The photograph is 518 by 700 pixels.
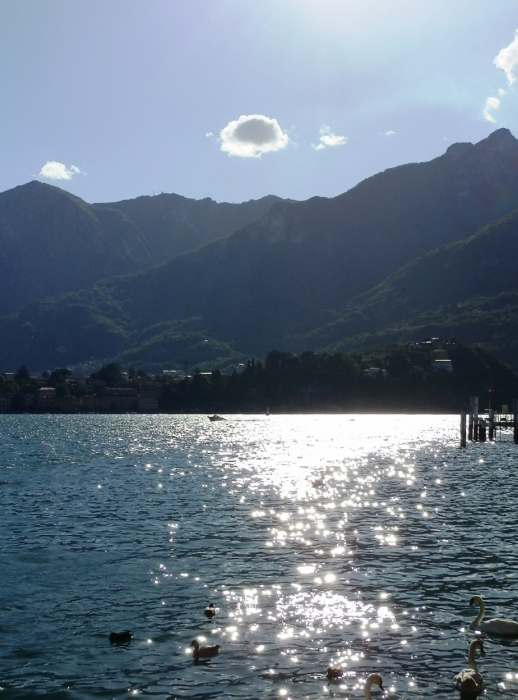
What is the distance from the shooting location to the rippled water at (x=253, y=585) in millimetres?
20859

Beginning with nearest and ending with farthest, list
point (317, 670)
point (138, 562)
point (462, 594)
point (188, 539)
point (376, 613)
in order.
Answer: point (317, 670), point (376, 613), point (462, 594), point (138, 562), point (188, 539)

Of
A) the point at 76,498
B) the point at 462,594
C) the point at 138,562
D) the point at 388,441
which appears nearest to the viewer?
the point at 462,594

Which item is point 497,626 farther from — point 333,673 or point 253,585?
point 253,585

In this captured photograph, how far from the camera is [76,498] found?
56.0m

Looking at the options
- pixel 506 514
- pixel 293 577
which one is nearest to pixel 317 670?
pixel 293 577

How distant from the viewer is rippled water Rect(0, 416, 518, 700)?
20859 mm

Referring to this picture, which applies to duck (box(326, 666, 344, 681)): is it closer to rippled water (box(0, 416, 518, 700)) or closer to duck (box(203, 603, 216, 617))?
rippled water (box(0, 416, 518, 700))

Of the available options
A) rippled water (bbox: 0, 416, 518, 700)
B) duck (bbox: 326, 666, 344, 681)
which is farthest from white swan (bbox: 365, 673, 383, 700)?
duck (bbox: 326, 666, 344, 681)

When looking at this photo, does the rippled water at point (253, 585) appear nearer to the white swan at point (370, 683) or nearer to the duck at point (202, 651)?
the duck at point (202, 651)

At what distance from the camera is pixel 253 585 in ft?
96.2

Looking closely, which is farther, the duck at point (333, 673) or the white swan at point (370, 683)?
the duck at point (333, 673)

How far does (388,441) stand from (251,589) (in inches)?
4090

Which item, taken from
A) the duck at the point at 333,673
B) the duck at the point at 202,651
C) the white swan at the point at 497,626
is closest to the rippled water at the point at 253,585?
the duck at the point at 333,673

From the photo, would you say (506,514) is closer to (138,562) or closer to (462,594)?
(462,594)
